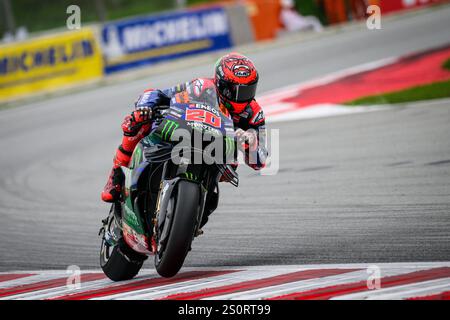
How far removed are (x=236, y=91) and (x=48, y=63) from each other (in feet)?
46.8

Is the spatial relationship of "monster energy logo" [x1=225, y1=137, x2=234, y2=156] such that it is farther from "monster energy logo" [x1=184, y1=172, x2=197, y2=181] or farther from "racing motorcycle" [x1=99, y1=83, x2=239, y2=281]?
"monster energy logo" [x1=184, y1=172, x2=197, y2=181]

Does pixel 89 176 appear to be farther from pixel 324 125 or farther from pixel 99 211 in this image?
pixel 324 125

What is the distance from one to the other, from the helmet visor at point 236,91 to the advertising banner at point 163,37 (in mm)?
14889

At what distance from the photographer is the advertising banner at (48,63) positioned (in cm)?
1792

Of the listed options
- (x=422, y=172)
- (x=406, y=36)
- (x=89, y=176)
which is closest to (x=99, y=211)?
(x=89, y=176)

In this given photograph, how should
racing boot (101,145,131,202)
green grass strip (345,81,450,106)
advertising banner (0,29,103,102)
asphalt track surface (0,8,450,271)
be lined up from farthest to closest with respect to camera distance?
1. advertising banner (0,29,103,102)
2. green grass strip (345,81,450,106)
3. asphalt track surface (0,8,450,271)
4. racing boot (101,145,131,202)

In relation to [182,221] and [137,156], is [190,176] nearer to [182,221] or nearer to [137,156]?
[182,221]

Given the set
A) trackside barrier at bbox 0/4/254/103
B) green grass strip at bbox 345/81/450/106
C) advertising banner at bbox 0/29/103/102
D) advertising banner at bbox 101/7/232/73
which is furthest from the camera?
advertising banner at bbox 101/7/232/73

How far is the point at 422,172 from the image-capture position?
314 inches

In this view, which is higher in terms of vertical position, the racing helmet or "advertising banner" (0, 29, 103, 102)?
the racing helmet

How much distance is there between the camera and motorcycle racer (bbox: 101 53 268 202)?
4.98 metres

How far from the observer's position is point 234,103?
509 centimetres

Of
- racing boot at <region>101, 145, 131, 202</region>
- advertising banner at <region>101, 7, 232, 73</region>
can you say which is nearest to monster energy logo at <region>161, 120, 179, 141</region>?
racing boot at <region>101, 145, 131, 202</region>
